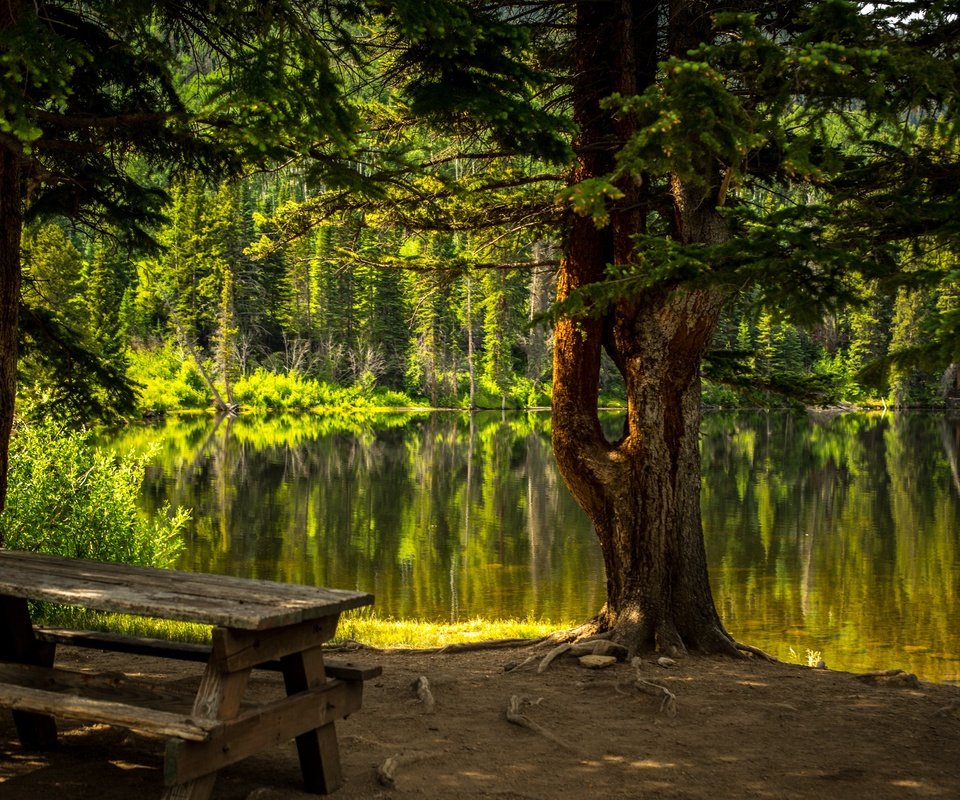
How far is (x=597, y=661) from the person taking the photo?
22.4 feet

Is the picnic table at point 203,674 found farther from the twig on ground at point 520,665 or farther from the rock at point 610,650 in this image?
the rock at point 610,650

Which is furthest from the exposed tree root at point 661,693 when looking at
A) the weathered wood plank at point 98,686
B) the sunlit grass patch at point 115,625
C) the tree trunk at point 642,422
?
the sunlit grass patch at point 115,625

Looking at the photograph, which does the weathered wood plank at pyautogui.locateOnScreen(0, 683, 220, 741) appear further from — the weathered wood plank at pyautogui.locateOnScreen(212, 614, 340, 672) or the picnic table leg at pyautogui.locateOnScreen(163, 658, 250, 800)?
the weathered wood plank at pyautogui.locateOnScreen(212, 614, 340, 672)

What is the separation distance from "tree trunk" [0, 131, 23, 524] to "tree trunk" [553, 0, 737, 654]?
370 cm

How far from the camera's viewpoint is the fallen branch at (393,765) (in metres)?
4.35

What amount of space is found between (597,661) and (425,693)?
5.02ft

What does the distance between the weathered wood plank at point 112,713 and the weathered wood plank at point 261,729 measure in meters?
0.06

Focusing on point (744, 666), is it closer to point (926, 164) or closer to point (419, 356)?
point (926, 164)

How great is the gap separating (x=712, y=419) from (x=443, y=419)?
51.7ft

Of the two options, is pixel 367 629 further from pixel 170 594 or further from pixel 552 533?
pixel 552 533

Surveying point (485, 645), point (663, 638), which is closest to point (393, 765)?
A: point (663, 638)

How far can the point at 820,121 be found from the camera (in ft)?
17.2

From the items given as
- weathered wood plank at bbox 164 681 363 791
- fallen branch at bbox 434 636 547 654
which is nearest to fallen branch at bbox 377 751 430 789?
weathered wood plank at bbox 164 681 363 791

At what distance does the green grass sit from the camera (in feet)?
29.9
